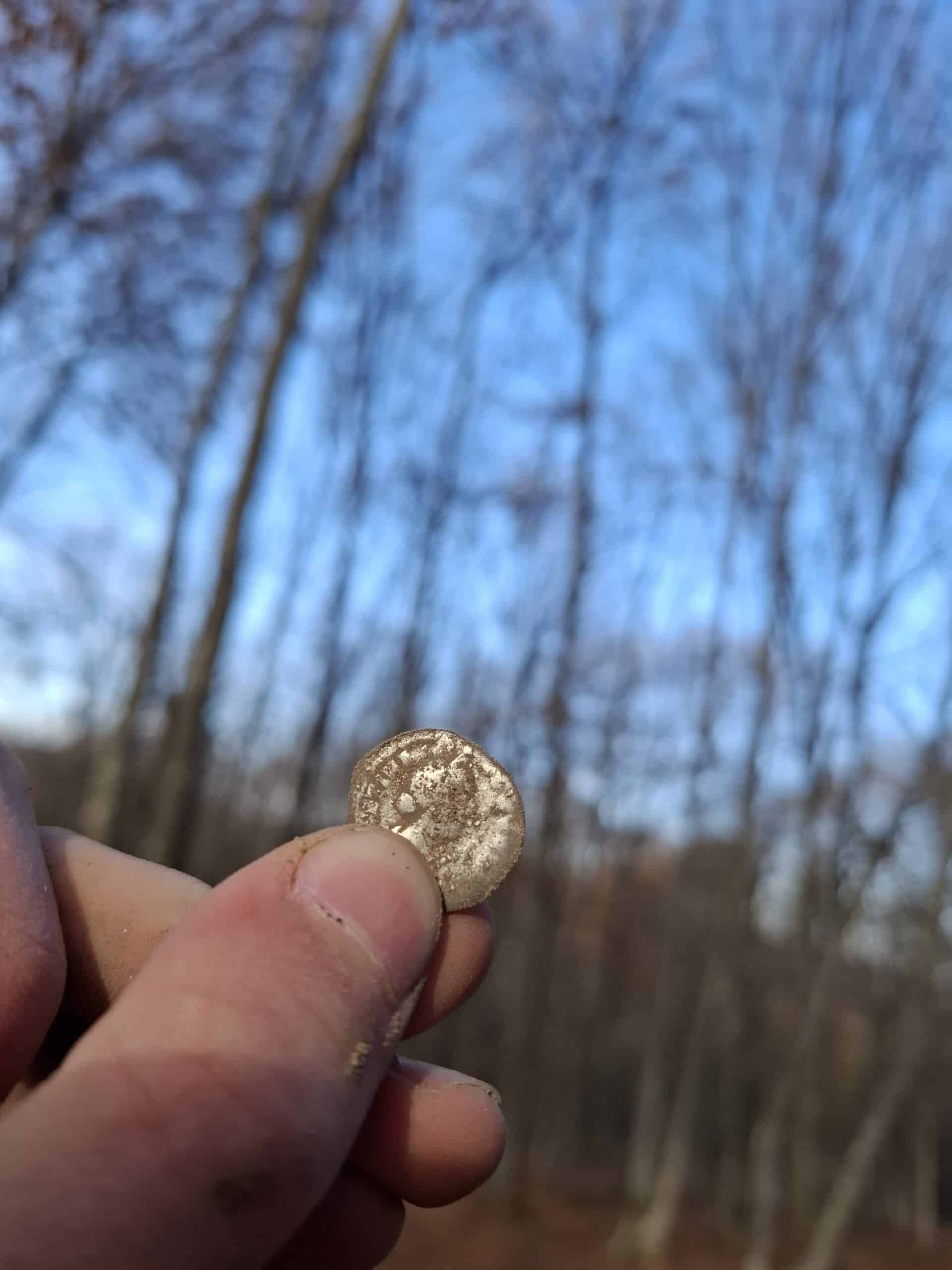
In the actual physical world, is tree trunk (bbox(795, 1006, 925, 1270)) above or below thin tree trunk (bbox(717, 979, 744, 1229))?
above

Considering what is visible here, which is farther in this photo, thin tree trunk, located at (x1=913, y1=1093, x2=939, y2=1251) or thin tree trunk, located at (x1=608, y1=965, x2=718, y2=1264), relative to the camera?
thin tree trunk, located at (x1=913, y1=1093, x2=939, y2=1251)

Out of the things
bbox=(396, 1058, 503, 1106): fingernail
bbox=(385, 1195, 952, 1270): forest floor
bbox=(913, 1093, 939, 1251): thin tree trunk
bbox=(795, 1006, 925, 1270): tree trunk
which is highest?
bbox=(396, 1058, 503, 1106): fingernail

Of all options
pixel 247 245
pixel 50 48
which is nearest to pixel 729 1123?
pixel 247 245

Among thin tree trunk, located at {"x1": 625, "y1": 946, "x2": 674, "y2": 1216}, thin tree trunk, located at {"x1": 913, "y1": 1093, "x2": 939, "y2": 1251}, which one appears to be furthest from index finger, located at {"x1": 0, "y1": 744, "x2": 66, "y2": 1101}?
thin tree trunk, located at {"x1": 913, "y1": 1093, "x2": 939, "y2": 1251}

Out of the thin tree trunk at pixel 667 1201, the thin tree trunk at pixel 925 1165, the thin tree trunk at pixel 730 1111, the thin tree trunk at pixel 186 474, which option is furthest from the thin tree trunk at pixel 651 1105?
the thin tree trunk at pixel 925 1165

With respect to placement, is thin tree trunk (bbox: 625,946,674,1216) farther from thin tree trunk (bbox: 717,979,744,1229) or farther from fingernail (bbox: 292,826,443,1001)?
fingernail (bbox: 292,826,443,1001)

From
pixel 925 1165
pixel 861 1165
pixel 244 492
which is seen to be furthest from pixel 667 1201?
pixel 925 1165

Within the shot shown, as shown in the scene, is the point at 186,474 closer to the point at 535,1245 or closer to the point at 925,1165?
the point at 535,1245
